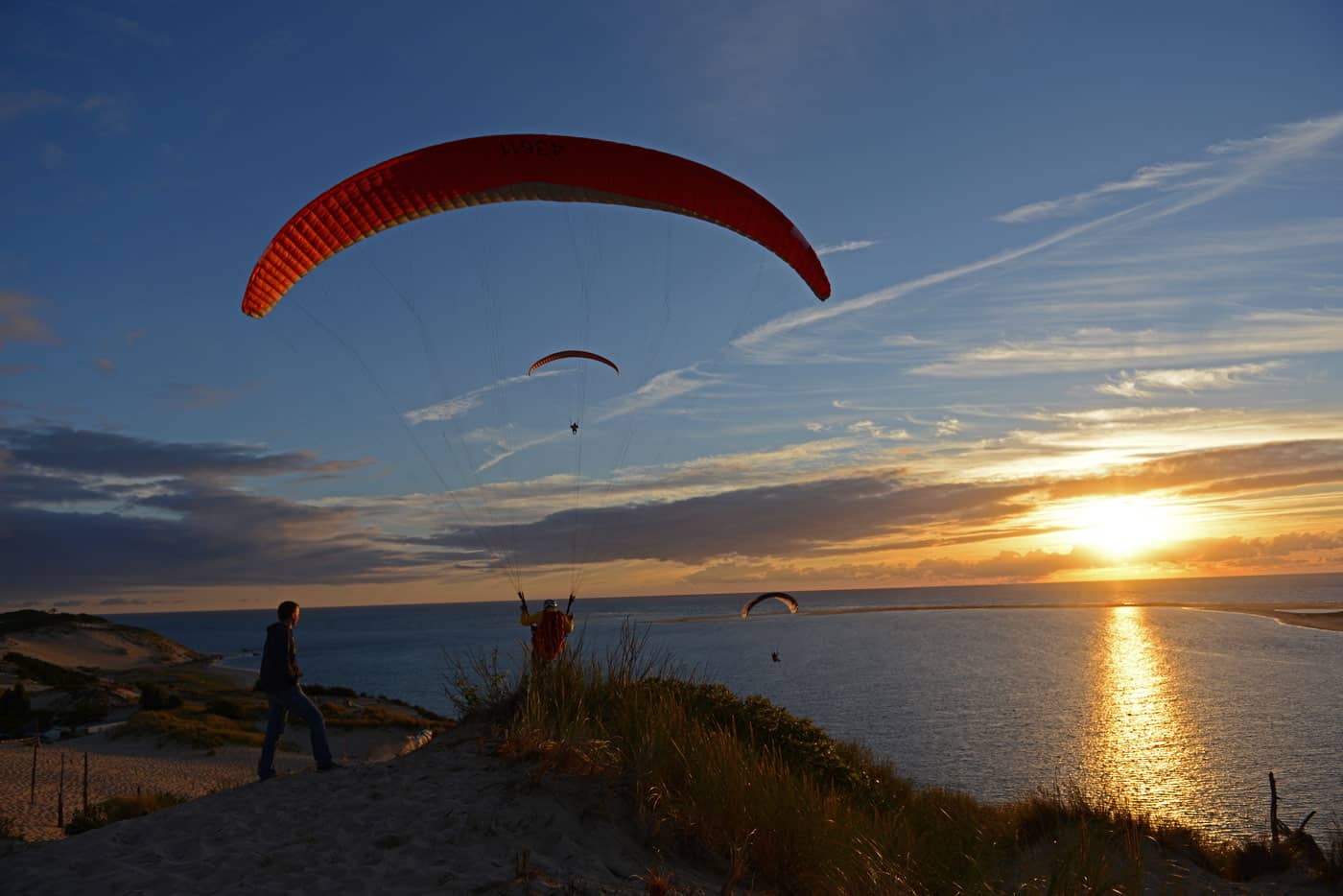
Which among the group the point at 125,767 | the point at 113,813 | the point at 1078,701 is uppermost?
the point at 113,813

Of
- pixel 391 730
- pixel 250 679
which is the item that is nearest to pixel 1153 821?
pixel 391 730

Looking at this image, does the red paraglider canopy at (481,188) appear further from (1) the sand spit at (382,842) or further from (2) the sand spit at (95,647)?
(2) the sand spit at (95,647)

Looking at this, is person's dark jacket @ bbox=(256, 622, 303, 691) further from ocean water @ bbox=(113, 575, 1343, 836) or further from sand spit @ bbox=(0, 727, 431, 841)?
sand spit @ bbox=(0, 727, 431, 841)

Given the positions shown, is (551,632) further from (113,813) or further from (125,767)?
(125,767)

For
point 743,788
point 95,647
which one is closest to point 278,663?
point 743,788

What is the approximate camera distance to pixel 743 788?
767cm

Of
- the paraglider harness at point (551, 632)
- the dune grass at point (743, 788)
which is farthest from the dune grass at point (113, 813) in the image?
the paraglider harness at point (551, 632)

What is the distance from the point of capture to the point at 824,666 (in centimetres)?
6656

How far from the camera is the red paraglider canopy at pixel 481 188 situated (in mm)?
9836

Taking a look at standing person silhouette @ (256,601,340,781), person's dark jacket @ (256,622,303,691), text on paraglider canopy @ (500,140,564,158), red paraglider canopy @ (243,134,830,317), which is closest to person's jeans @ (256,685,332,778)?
standing person silhouette @ (256,601,340,781)

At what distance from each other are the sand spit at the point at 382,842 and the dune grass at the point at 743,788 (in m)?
0.36

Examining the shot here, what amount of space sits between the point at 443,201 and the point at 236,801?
7267 millimetres

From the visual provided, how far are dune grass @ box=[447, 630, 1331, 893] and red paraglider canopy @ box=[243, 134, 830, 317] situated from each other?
5644 millimetres

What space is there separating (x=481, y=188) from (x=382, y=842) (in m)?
7.46
